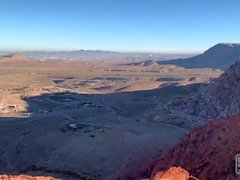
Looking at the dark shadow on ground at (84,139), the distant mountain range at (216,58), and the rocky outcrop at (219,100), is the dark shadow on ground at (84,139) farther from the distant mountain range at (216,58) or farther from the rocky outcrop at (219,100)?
the distant mountain range at (216,58)

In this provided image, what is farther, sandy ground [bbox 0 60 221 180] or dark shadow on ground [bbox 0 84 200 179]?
sandy ground [bbox 0 60 221 180]

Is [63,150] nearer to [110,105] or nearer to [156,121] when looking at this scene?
[156,121]

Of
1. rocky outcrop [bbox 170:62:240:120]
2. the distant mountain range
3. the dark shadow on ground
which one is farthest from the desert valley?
the distant mountain range

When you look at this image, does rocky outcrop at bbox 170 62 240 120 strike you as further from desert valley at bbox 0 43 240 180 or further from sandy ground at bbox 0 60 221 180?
sandy ground at bbox 0 60 221 180

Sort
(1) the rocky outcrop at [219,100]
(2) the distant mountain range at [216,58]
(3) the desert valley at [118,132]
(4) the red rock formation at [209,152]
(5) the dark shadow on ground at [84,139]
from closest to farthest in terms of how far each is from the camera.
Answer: (4) the red rock formation at [209,152]
(3) the desert valley at [118,132]
(5) the dark shadow on ground at [84,139]
(1) the rocky outcrop at [219,100]
(2) the distant mountain range at [216,58]


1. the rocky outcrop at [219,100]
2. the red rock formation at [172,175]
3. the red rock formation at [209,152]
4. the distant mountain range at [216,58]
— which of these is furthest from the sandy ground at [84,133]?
the distant mountain range at [216,58]

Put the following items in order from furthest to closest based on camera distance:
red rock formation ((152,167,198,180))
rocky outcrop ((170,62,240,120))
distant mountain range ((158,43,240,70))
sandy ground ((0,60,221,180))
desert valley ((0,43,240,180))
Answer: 1. distant mountain range ((158,43,240,70))
2. rocky outcrop ((170,62,240,120))
3. sandy ground ((0,60,221,180))
4. desert valley ((0,43,240,180))
5. red rock formation ((152,167,198,180))
